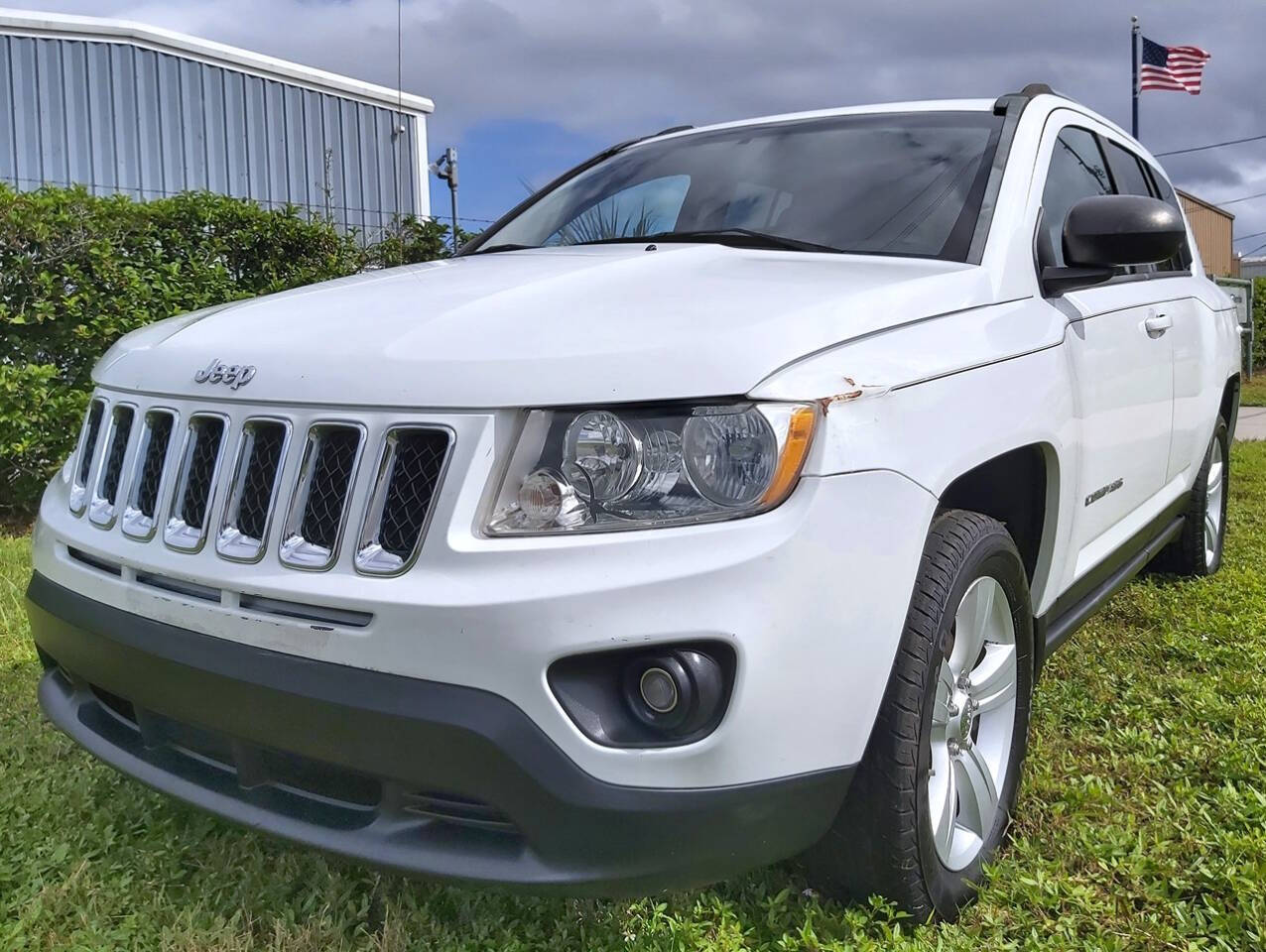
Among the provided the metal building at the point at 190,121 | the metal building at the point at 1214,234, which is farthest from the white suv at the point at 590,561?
the metal building at the point at 1214,234

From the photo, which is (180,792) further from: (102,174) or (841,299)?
(102,174)

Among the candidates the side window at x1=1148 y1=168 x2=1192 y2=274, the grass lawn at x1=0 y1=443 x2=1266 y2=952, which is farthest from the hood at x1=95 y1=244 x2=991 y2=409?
the side window at x1=1148 y1=168 x2=1192 y2=274

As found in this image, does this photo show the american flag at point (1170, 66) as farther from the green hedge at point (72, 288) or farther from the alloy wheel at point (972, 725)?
the alloy wheel at point (972, 725)

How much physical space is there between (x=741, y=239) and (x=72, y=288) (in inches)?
182

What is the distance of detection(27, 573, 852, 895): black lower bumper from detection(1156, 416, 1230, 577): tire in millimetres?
3157

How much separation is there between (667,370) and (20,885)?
5.78ft

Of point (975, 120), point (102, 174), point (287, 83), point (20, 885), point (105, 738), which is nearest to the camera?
point (105, 738)

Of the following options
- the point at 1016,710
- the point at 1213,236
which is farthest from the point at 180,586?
the point at 1213,236

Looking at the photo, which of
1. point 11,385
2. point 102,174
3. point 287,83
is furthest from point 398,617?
point 287,83

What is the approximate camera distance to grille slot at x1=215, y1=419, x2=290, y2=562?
5.87ft

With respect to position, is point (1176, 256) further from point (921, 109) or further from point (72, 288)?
point (72, 288)

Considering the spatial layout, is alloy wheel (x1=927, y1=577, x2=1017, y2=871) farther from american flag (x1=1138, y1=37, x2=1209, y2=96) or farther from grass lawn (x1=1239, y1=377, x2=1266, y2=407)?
american flag (x1=1138, y1=37, x2=1209, y2=96)

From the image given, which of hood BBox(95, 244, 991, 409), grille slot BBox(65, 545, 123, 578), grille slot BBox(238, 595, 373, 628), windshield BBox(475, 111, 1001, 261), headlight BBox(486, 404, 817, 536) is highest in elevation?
windshield BBox(475, 111, 1001, 261)

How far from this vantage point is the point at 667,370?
Answer: 1.63 m
